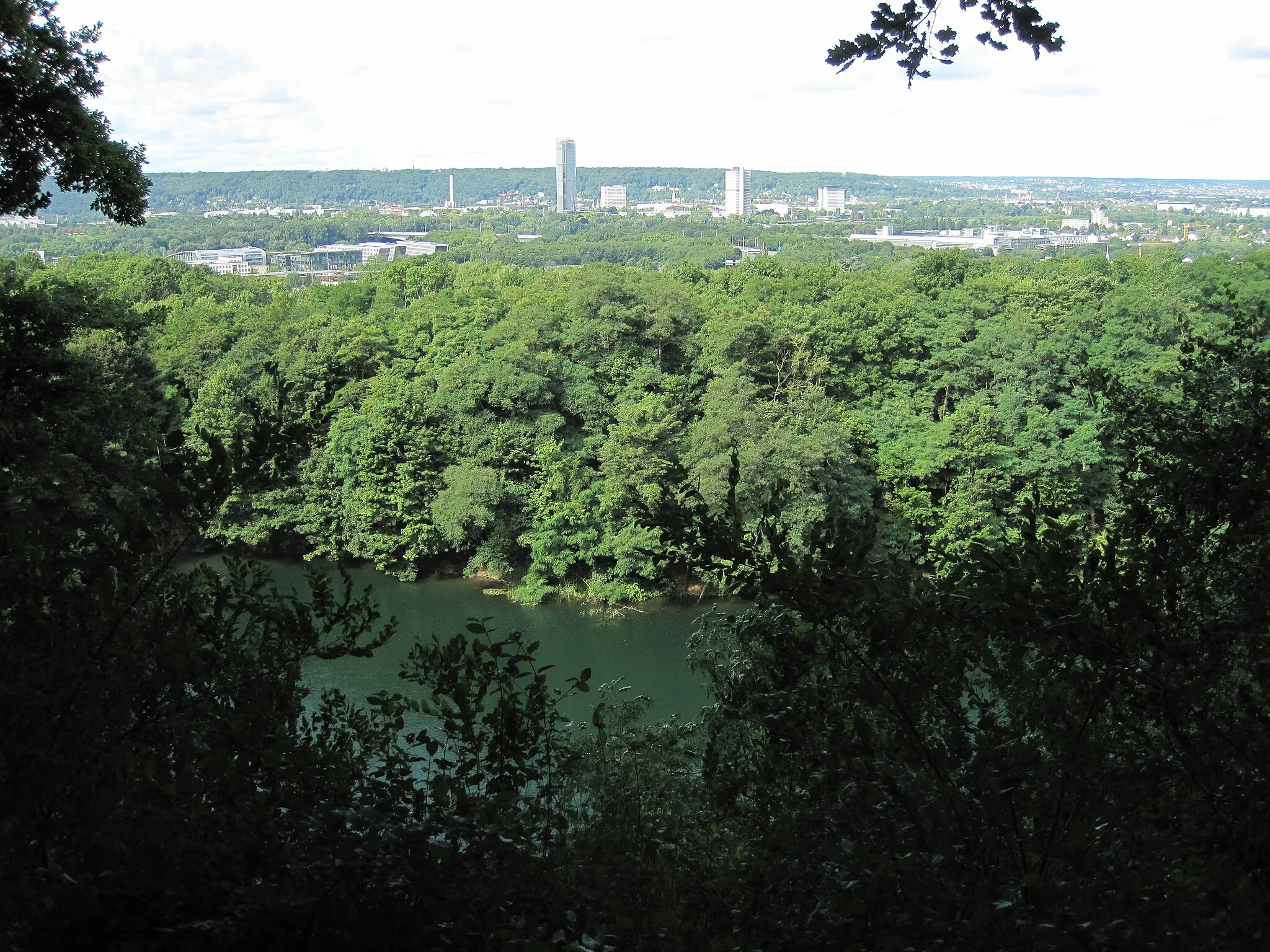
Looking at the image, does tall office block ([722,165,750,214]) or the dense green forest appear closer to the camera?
the dense green forest

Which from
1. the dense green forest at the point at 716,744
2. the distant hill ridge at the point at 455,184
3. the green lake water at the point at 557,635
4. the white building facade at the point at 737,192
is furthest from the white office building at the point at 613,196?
the dense green forest at the point at 716,744

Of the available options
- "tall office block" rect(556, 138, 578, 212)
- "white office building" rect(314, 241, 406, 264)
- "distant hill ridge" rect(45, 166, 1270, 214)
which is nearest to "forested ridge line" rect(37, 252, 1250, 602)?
"white office building" rect(314, 241, 406, 264)

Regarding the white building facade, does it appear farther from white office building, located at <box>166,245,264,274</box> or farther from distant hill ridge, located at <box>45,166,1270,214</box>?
white office building, located at <box>166,245,264,274</box>

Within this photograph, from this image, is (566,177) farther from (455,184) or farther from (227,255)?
(227,255)

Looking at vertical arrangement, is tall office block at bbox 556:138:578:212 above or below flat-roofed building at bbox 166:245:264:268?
above

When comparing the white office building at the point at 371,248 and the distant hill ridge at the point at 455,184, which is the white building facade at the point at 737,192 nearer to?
the distant hill ridge at the point at 455,184
